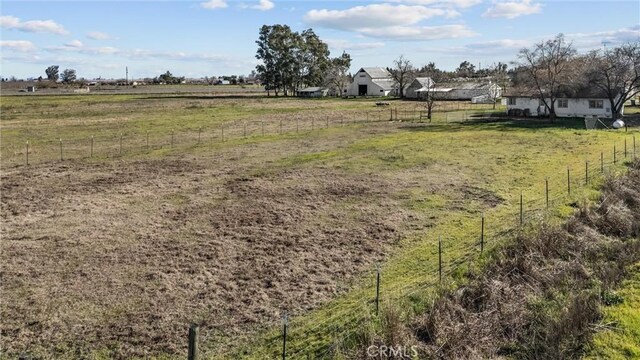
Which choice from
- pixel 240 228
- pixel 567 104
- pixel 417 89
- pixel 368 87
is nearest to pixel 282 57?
pixel 368 87

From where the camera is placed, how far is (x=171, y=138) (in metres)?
35.2

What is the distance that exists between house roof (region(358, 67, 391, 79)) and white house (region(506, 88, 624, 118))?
53.3 metres

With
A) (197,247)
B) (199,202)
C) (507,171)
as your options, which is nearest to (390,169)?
(507,171)

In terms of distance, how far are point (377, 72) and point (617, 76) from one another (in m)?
64.0

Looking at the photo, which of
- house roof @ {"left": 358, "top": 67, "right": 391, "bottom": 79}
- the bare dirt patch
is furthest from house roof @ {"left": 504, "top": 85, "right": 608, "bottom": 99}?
house roof @ {"left": 358, "top": 67, "right": 391, "bottom": 79}

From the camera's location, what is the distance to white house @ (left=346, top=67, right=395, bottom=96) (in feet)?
331

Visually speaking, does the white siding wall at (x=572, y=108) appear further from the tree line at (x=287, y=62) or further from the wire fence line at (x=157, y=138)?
the tree line at (x=287, y=62)

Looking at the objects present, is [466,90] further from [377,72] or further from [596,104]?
[596,104]

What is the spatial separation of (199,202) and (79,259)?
597 centimetres

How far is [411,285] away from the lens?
35.9 ft

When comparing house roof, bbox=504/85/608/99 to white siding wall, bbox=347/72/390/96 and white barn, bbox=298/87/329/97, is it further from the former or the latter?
white barn, bbox=298/87/329/97

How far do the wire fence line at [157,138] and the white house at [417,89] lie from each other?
32103mm

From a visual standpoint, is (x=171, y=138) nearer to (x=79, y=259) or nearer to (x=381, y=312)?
(x=79, y=259)

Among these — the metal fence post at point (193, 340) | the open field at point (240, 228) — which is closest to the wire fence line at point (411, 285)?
the open field at point (240, 228)
